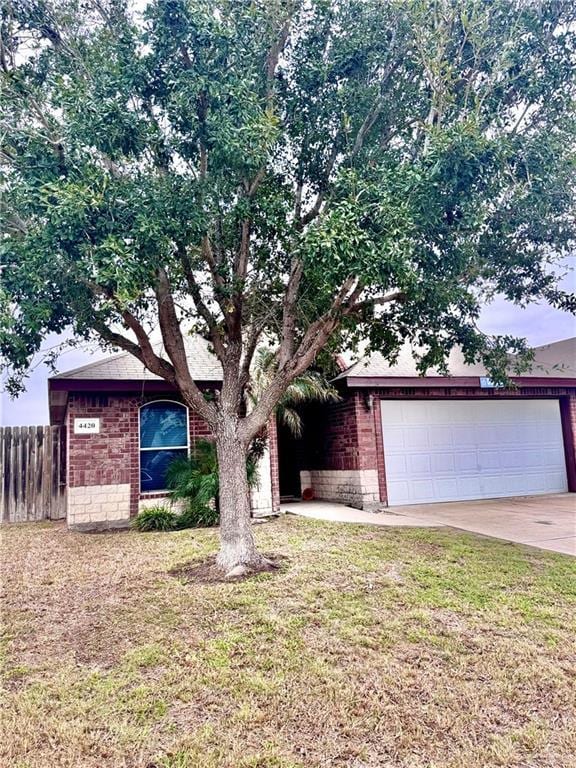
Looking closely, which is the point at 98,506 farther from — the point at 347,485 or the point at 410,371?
the point at 410,371

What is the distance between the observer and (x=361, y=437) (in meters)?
11.2

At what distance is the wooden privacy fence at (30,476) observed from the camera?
37.2 feet

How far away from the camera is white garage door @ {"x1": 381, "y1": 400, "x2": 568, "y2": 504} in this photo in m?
11.7

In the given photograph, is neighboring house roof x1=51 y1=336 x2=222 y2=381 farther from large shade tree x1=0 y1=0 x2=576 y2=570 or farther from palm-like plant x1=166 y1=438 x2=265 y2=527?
large shade tree x1=0 y1=0 x2=576 y2=570

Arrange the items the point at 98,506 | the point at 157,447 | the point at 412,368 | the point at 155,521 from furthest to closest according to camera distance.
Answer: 1. the point at 412,368
2. the point at 157,447
3. the point at 98,506
4. the point at 155,521

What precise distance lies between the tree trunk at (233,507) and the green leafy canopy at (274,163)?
1.20 feet

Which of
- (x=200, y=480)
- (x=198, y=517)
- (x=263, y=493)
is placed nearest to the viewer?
(x=198, y=517)

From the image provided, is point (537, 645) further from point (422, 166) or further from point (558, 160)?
point (558, 160)

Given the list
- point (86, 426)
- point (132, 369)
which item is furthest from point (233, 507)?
point (132, 369)

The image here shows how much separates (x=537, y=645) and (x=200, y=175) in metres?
5.62

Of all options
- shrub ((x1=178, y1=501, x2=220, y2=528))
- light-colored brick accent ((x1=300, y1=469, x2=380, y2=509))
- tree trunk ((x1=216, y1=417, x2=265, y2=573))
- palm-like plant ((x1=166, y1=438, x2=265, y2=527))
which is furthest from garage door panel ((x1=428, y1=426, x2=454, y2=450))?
tree trunk ((x1=216, y1=417, x2=265, y2=573))

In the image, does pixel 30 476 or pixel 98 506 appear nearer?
pixel 98 506

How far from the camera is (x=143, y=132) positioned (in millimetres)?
5418

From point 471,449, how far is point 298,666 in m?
9.85
